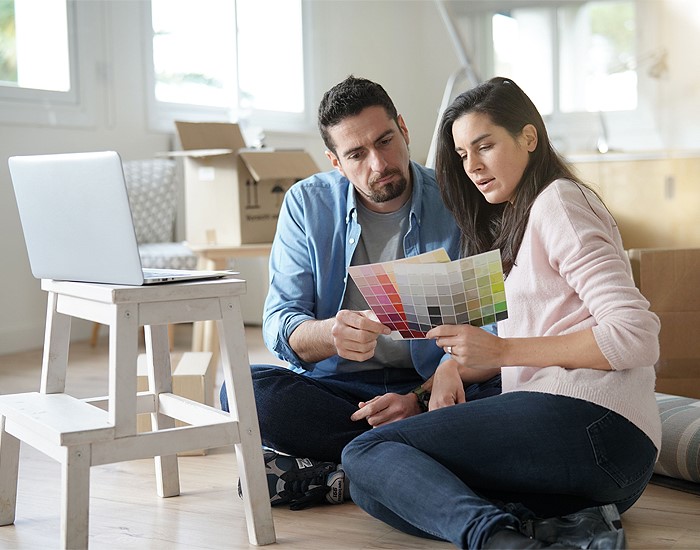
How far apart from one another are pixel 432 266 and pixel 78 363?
2.62 m

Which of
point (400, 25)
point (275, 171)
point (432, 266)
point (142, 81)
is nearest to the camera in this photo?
point (432, 266)

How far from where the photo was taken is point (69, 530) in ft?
4.77

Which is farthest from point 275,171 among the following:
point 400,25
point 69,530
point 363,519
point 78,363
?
point 400,25

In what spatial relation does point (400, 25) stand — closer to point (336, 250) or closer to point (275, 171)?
point (275, 171)

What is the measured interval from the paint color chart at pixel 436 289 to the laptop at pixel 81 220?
0.28 m

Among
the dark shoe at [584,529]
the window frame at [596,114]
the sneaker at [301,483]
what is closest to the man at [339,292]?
the sneaker at [301,483]

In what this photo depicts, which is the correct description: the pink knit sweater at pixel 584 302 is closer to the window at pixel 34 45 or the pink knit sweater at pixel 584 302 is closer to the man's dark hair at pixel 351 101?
the man's dark hair at pixel 351 101

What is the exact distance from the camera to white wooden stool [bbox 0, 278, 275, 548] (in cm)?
146

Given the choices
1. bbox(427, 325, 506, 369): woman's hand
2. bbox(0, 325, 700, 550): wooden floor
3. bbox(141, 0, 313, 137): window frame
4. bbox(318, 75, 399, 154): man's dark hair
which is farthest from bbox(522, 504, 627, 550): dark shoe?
bbox(141, 0, 313, 137): window frame

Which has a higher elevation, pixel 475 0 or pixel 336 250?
pixel 475 0

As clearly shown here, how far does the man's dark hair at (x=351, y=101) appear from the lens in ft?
6.28

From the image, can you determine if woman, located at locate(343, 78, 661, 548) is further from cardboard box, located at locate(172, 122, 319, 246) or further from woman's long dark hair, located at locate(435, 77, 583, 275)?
cardboard box, located at locate(172, 122, 319, 246)

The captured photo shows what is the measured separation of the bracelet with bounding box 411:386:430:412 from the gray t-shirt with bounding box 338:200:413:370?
6.3 inches

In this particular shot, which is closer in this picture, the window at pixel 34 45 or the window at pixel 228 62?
the window at pixel 34 45
